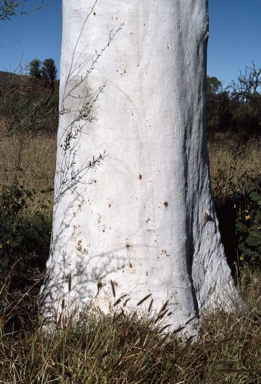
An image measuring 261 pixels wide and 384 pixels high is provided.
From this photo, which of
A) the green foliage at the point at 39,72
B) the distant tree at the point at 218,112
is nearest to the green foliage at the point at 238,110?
the distant tree at the point at 218,112

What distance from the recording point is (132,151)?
3.40 metres

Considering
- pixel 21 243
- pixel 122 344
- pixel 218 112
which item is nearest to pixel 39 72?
pixel 21 243

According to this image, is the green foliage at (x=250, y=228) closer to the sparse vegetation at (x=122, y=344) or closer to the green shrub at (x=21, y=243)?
the sparse vegetation at (x=122, y=344)

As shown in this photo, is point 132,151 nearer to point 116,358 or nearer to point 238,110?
point 116,358

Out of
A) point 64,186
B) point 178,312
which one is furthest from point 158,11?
point 178,312

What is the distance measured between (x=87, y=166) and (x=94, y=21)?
88 cm

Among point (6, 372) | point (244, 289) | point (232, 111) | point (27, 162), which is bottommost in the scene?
point (6, 372)

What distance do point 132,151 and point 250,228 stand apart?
1765mm

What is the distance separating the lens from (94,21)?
3.46 metres

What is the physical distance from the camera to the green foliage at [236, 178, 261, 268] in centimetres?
462

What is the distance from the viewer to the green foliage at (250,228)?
4.62 meters

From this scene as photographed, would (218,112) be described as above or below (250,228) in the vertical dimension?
above

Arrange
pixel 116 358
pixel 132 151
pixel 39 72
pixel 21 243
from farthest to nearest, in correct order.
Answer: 1. pixel 39 72
2. pixel 21 243
3. pixel 132 151
4. pixel 116 358

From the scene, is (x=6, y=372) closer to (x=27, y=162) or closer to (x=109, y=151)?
(x=109, y=151)
